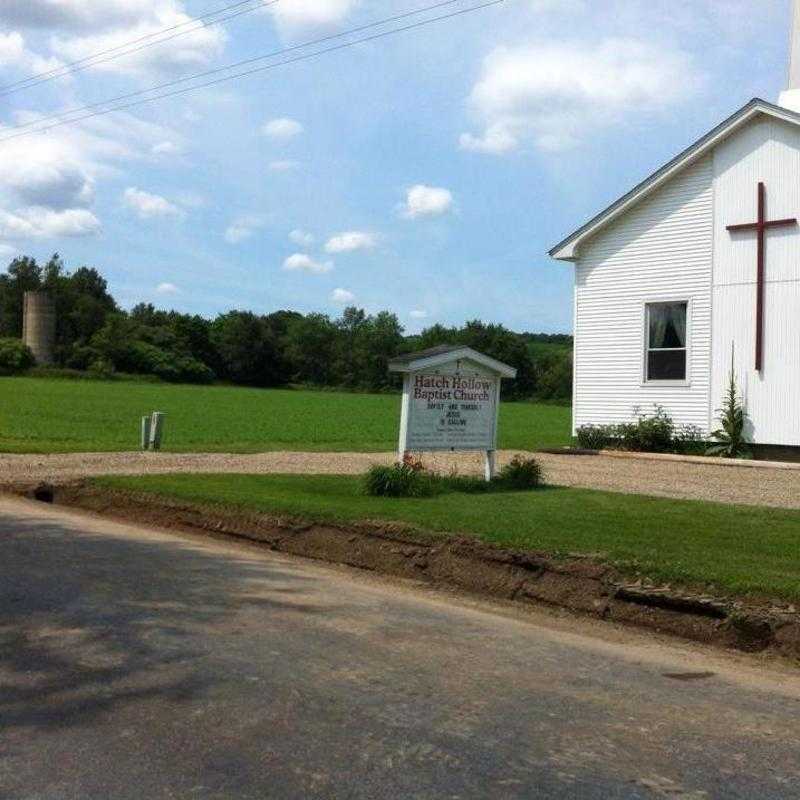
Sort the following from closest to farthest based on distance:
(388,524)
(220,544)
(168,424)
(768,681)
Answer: (768,681), (388,524), (220,544), (168,424)

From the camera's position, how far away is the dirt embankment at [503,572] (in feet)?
24.3

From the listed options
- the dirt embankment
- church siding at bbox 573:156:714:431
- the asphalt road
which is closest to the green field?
church siding at bbox 573:156:714:431

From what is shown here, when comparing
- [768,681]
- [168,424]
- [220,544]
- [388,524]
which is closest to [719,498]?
[388,524]

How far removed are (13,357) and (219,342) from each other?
28.9 metres

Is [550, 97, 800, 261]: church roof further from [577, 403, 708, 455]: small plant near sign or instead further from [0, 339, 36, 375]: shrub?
[0, 339, 36, 375]: shrub

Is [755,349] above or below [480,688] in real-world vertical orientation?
above

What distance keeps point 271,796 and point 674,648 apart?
12.6 ft

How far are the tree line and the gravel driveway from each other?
101362 millimetres

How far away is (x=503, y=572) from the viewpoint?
917 cm

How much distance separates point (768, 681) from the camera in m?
6.46

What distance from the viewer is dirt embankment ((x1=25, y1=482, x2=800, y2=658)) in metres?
7.40

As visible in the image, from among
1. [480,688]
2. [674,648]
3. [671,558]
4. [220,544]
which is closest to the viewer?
[480,688]

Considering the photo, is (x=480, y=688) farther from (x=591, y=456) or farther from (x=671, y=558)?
(x=591, y=456)

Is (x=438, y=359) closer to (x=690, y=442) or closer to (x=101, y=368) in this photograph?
(x=690, y=442)
